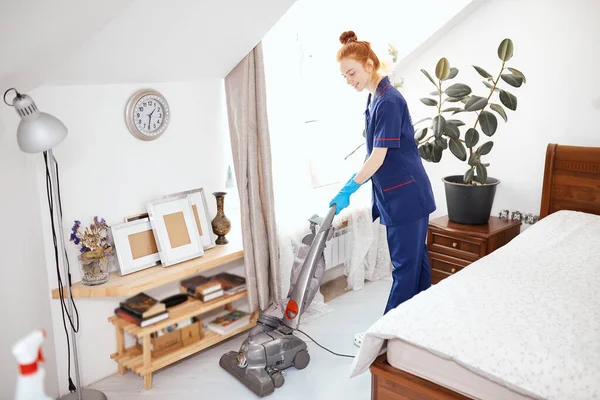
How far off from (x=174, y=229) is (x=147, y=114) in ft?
1.85

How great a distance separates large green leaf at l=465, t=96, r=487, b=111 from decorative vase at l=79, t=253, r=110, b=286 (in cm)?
208

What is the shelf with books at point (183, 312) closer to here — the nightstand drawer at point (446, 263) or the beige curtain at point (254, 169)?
the beige curtain at point (254, 169)

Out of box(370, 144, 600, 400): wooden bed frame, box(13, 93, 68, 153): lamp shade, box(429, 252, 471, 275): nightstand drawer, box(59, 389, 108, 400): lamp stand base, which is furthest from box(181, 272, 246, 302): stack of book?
box(370, 144, 600, 400): wooden bed frame

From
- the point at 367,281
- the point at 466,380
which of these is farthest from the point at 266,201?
the point at 466,380

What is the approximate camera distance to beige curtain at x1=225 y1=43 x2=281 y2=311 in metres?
2.84

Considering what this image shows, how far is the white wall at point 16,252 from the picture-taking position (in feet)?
7.24

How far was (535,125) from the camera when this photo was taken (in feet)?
11.4

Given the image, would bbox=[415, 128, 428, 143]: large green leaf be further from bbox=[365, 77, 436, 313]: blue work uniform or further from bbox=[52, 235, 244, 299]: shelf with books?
bbox=[52, 235, 244, 299]: shelf with books

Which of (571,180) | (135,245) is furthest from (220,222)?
(571,180)

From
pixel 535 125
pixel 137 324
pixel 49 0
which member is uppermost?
→ pixel 49 0

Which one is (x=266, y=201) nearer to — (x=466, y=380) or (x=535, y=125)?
(x=466, y=380)

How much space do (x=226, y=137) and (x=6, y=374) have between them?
1.52 m

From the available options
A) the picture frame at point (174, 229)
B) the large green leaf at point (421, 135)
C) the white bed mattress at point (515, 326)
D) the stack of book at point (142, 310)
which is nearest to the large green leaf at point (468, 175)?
the large green leaf at point (421, 135)

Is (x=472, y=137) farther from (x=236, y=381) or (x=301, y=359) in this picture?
(x=236, y=381)
